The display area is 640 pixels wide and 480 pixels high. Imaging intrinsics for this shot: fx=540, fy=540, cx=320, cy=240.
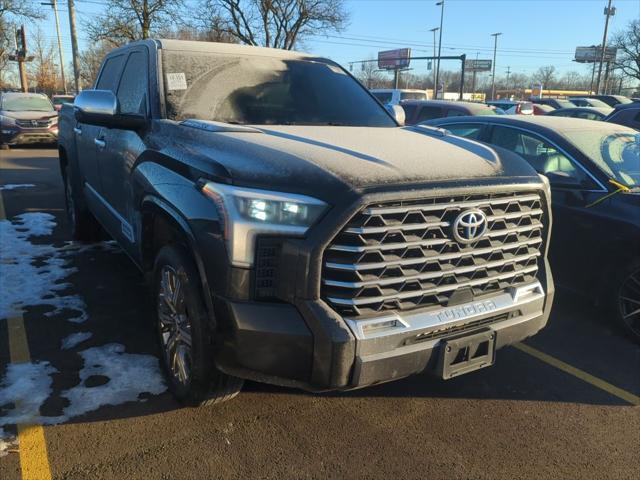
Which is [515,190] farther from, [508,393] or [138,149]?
[138,149]

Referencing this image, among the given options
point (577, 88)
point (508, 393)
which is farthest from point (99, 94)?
point (577, 88)

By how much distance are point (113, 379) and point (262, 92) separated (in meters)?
2.15

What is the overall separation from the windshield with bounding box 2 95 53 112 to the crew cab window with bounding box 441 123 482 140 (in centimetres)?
1478

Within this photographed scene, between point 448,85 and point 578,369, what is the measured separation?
117m

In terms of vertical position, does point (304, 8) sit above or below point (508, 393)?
above

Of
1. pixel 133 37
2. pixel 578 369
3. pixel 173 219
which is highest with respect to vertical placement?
pixel 133 37

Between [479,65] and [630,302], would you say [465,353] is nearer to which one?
[630,302]

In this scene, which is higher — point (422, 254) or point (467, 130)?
point (467, 130)

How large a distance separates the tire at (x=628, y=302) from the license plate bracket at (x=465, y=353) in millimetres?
2034

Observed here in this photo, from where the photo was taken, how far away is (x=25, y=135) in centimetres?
1603

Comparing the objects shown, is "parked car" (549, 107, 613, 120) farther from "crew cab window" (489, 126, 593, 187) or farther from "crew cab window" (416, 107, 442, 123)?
"crew cab window" (489, 126, 593, 187)

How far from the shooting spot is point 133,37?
1144 inches

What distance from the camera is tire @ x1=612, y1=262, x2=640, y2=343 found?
4.08 metres

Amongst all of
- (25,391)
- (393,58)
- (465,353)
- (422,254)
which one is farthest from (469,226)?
(393,58)
